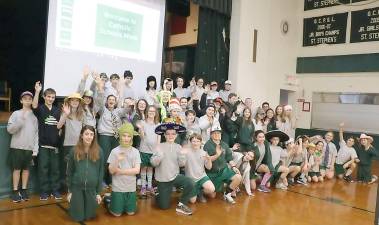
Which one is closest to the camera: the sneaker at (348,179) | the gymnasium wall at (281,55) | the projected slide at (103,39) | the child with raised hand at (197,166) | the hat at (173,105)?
the child with raised hand at (197,166)

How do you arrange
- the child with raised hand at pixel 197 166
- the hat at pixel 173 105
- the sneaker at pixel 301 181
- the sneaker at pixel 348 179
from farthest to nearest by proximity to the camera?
the sneaker at pixel 348 179 → the sneaker at pixel 301 181 → the hat at pixel 173 105 → the child with raised hand at pixel 197 166

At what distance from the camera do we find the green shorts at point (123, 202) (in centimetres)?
366

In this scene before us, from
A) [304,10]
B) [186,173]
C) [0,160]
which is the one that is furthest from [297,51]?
[0,160]

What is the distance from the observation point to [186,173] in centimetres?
435

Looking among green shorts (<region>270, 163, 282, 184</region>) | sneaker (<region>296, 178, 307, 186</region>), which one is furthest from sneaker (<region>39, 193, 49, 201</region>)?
sneaker (<region>296, 178, 307, 186</region>)

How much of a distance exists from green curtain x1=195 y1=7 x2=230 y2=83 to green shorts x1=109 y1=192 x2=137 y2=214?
4.40 metres

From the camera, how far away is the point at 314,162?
636 cm

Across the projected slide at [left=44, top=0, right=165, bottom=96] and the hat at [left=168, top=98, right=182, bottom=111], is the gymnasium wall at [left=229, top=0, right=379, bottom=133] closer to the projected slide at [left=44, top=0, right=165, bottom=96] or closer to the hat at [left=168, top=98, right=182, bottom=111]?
the projected slide at [left=44, top=0, right=165, bottom=96]

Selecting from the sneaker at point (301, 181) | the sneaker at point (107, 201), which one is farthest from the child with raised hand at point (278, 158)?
the sneaker at point (107, 201)

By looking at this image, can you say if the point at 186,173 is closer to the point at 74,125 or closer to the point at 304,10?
the point at 74,125

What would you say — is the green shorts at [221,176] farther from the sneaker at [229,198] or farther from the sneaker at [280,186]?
the sneaker at [280,186]

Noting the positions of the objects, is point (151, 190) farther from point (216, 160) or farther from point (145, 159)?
point (216, 160)

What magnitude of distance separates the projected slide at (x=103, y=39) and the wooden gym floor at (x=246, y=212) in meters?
2.31

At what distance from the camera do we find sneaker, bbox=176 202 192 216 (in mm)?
3893
